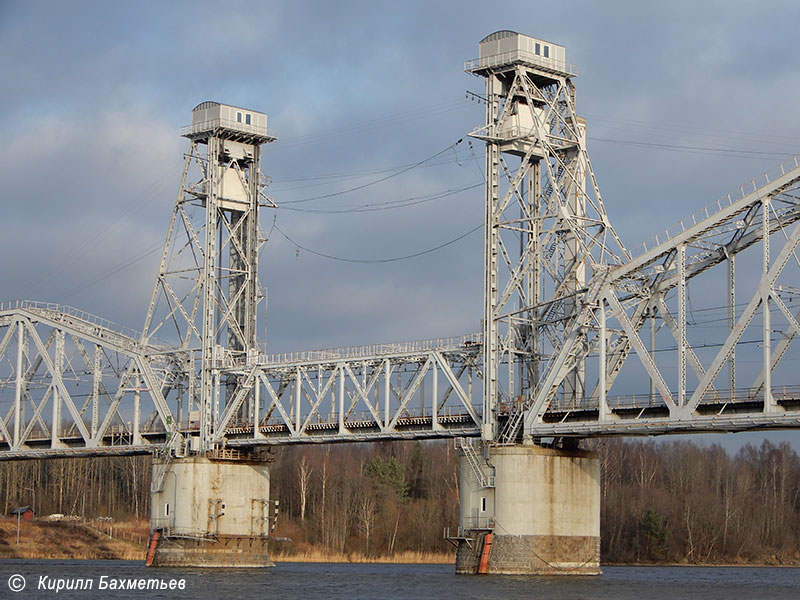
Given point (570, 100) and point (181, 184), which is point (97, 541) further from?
point (570, 100)

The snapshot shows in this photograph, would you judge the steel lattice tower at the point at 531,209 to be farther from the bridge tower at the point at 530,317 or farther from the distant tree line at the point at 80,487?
the distant tree line at the point at 80,487

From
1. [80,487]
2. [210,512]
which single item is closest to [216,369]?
[210,512]

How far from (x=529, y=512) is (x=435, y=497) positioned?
6261cm

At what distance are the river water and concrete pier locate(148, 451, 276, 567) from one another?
1.78 meters

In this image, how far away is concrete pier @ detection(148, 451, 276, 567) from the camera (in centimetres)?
9075

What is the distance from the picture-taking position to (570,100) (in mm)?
83500

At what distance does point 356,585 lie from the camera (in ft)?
249

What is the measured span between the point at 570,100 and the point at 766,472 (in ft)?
275

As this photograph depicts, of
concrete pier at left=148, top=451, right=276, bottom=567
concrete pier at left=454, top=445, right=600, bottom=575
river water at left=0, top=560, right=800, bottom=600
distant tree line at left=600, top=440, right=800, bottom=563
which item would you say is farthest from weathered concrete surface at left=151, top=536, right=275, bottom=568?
distant tree line at left=600, top=440, right=800, bottom=563

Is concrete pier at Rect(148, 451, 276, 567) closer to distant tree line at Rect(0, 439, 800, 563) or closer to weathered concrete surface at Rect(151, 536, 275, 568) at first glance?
weathered concrete surface at Rect(151, 536, 275, 568)

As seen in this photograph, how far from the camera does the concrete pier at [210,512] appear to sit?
9075 centimetres

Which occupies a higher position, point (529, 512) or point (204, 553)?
point (529, 512)

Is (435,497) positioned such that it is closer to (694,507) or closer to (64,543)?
(694,507)

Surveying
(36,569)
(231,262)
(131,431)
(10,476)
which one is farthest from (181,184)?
(10,476)
